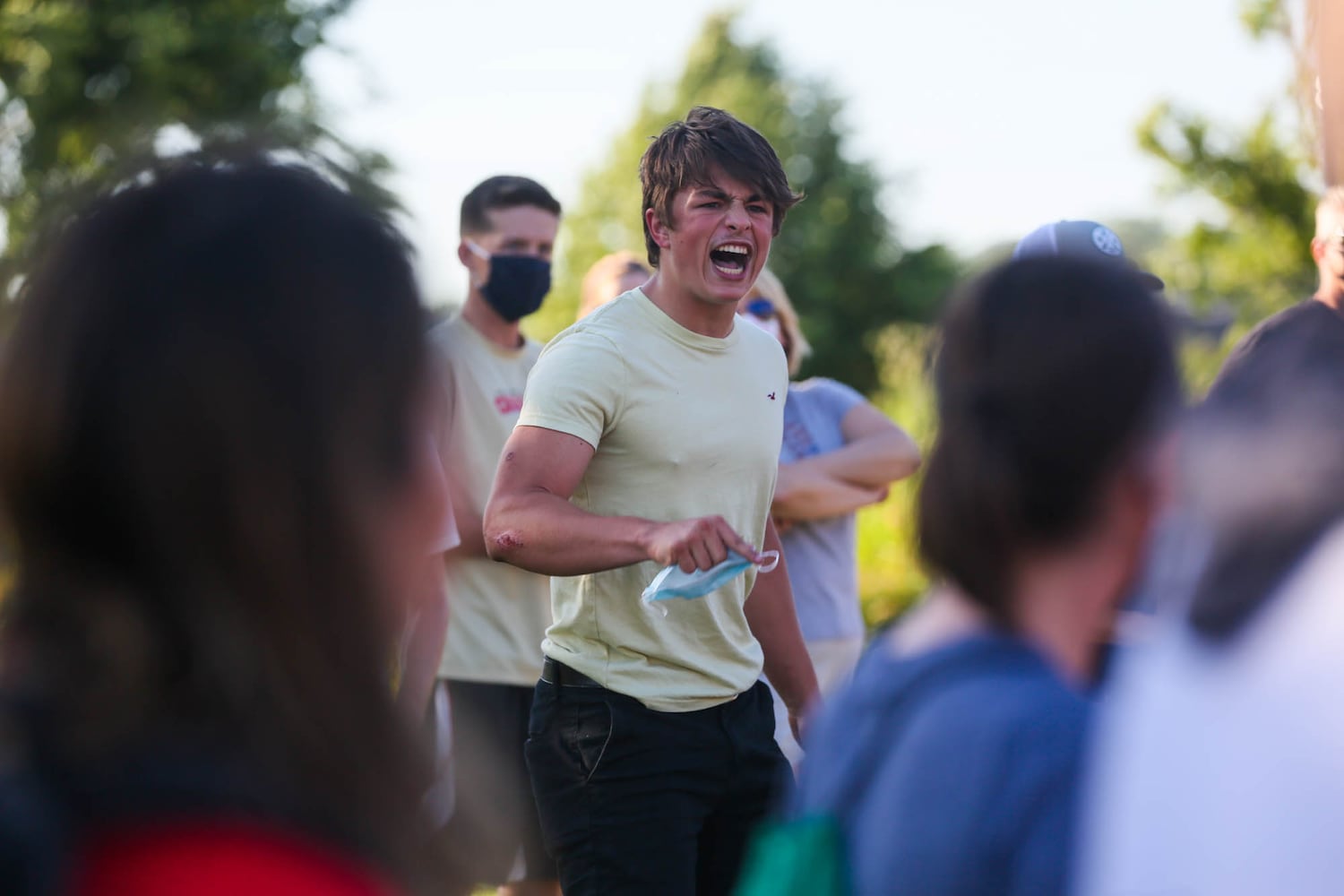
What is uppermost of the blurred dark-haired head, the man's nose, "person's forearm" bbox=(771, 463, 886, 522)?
the man's nose

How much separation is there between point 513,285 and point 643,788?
2426 mm

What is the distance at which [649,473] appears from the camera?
327 centimetres

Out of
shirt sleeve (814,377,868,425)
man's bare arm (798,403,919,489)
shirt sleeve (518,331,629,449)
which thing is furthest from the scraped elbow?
shirt sleeve (814,377,868,425)

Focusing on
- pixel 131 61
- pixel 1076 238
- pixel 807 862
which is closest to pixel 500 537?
pixel 1076 238

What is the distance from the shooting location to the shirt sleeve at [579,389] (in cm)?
317

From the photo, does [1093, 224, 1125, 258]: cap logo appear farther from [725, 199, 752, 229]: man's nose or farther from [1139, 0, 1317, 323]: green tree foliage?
[1139, 0, 1317, 323]: green tree foliage

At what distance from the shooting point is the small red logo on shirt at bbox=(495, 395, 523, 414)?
4.91 meters

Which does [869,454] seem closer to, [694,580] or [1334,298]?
[1334,298]

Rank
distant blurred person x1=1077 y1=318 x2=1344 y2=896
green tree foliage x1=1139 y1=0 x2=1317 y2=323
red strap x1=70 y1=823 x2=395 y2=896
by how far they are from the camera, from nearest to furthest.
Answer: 1. red strap x1=70 y1=823 x2=395 y2=896
2. distant blurred person x1=1077 y1=318 x2=1344 y2=896
3. green tree foliage x1=1139 y1=0 x2=1317 y2=323

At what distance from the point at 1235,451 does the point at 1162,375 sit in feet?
0.72

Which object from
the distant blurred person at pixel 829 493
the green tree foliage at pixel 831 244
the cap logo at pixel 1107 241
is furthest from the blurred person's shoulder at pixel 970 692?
the green tree foliage at pixel 831 244

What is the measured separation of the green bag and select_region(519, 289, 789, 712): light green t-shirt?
167 centimetres

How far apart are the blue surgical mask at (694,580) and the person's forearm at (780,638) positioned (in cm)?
81

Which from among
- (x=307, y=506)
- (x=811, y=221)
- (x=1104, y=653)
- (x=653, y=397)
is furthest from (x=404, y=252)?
(x=811, y=221)
